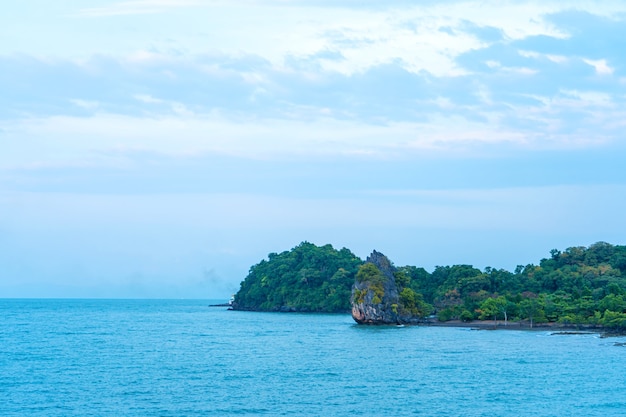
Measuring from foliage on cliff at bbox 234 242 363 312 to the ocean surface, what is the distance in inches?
2981

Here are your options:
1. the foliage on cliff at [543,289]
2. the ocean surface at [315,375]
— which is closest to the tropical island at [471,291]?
the foliage on cliff at [543,289]

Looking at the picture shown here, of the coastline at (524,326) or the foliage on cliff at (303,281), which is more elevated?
the foliage on cliff at (303,281)

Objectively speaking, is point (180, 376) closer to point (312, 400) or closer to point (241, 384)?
point (241, 384)

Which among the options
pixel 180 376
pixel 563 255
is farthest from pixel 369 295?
pixel 180 376

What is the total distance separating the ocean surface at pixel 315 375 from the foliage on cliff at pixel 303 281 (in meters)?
75.7

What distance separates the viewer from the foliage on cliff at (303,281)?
6511 inches

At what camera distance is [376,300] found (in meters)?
108

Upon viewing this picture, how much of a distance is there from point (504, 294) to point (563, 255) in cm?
2661

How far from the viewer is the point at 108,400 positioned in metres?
43.7

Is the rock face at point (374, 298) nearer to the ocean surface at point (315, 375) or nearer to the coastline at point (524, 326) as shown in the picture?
the coastline at point (524, 326)

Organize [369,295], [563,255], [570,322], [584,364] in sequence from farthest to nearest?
[563,255]
[369,295]
[570,322]
[584,364]

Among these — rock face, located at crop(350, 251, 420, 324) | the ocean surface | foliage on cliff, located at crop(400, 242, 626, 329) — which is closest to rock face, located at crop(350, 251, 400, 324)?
rock face, located at crop(350, 251, 420, 324)

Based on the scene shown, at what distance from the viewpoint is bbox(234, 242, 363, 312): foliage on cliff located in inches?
6511

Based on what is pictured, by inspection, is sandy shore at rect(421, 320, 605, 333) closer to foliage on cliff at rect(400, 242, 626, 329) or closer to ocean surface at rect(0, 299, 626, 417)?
foliage on cliff at rect(400, 242, 626, 329)
